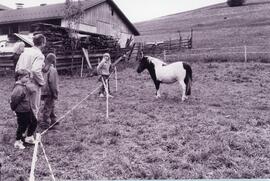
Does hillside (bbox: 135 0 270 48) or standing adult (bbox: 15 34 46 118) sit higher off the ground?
hillside (bbox: 135 0 270 48)

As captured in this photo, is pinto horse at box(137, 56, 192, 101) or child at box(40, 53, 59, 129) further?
pinto horse at box(137, 56, 192, 101)

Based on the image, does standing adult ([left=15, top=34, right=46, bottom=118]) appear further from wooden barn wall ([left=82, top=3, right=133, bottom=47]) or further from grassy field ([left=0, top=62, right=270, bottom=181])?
wooden barn wall ([left=82, top=3, right=133, bottom=47])

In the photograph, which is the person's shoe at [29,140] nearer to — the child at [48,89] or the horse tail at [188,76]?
the child at [48,89]

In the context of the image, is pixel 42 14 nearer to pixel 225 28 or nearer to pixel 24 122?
pixel 24 122

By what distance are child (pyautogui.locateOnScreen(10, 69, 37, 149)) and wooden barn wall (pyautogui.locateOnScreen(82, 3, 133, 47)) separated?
2249 centimetres

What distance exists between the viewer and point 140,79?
54.7ft

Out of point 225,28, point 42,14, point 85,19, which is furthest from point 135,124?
point 225,28

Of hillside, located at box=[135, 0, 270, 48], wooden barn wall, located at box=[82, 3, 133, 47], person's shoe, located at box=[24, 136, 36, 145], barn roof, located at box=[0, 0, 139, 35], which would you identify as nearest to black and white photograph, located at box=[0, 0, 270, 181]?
person's shoe, located at box=[24, 136, 36, 145]

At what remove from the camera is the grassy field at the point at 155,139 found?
4996 millimetres

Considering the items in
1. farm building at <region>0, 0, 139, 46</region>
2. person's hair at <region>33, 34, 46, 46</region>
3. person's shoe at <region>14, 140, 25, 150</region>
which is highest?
farm building at <region>0, 0, 139, 46</region>

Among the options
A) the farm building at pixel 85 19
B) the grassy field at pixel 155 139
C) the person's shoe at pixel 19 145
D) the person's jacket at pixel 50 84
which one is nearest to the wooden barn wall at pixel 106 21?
the farm building at pixel 85 19

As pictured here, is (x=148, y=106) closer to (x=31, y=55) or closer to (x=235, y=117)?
(x=235, y=117)

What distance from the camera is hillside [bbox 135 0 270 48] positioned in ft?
119

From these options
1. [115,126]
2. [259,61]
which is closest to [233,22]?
[259,61]
